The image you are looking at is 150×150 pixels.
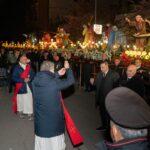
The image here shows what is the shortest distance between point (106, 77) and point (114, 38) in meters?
9.90

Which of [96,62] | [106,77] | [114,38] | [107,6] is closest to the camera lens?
[106,77]

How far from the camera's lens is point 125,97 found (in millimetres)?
2188

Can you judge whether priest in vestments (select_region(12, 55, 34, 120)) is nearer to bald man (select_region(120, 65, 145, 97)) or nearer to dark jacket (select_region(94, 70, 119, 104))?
dark jacket (select_region(94, 70, 119, 104))

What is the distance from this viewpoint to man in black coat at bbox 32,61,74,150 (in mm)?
5574

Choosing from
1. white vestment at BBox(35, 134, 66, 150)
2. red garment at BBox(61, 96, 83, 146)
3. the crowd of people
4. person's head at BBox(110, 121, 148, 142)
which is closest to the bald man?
the crowd of people

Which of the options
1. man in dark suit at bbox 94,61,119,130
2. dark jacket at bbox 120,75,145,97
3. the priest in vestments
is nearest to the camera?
dark jacket at bbox 120,75,145,97

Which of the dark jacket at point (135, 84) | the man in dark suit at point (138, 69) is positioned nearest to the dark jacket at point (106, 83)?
the dark jacket at point (135, 84)

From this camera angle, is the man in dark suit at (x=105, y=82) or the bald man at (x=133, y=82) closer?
the bald man at (x=133, y=82)

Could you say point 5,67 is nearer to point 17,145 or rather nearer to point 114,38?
point 114,38

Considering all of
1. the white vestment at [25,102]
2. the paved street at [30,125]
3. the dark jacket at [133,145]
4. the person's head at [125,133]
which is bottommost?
the paved street at [30,125]

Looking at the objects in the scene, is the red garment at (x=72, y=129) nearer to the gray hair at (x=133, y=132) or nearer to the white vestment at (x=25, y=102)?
the white vestment at (x=25, y=102)

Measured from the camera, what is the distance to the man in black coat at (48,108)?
5574 mm

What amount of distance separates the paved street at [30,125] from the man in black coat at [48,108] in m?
1.62

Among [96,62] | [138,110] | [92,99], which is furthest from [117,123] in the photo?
[96,62]
